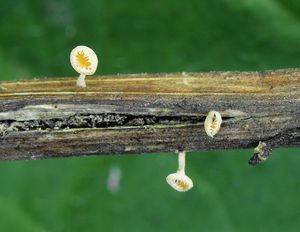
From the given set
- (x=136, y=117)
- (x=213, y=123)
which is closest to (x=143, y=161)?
(x=136, y=117)

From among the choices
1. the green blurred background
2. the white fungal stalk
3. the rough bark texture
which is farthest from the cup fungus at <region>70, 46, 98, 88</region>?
the green blurred background

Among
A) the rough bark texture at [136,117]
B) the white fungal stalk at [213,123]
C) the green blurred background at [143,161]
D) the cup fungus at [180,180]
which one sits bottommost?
the cup fungus at [180,180]

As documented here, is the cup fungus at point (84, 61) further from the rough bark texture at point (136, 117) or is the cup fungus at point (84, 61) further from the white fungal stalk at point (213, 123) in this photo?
the white fungal stalk at point (213, 123)

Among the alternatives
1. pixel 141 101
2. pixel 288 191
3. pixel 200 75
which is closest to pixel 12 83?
pixel 141 101

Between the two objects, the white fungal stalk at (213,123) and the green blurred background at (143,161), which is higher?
the green blurred background at (143,161)

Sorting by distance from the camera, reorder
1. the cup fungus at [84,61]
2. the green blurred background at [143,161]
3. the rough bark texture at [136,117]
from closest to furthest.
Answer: the cup fungus at [84,61] < the rough bark texture at [136,117] < the green blurred background at [143,161]

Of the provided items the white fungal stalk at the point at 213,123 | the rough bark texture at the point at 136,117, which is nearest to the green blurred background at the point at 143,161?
the rough bark texture at the point at 136,117

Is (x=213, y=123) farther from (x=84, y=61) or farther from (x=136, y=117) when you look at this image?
(x=84, y=61)

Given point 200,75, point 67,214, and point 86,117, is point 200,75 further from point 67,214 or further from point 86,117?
point 67,214
